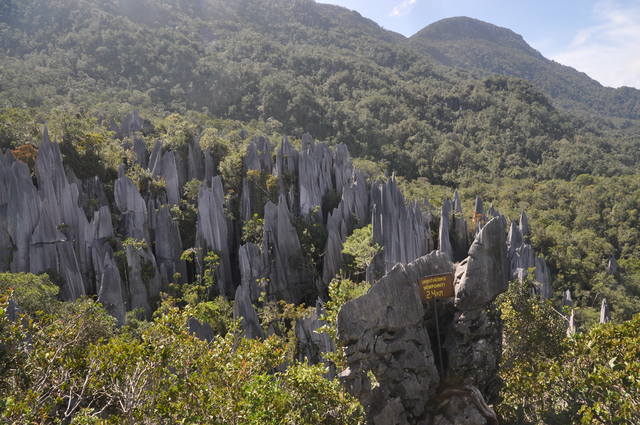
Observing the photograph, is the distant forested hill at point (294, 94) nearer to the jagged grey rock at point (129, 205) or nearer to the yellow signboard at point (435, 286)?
the jagged grey rock at point (129, 205)

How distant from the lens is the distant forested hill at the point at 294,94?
53.4m

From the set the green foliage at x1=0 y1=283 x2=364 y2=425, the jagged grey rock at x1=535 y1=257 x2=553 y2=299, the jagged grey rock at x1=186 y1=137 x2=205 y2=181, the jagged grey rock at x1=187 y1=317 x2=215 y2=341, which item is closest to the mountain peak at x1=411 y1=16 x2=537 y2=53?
the jagged grey rock at x1=535 y1=257 x2=553 y2=299

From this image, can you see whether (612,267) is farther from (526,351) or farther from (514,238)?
(526,351)

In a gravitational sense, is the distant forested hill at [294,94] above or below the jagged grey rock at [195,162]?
above

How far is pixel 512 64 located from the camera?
470ft

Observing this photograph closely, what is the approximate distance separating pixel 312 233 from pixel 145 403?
18517 mm

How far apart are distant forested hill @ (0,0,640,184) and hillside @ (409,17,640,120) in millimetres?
53305

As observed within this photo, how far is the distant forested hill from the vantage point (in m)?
53.4

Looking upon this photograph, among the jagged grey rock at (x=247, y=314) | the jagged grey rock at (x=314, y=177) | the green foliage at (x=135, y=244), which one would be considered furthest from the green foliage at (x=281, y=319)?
the jagged grey rock at (x=314, y=177)

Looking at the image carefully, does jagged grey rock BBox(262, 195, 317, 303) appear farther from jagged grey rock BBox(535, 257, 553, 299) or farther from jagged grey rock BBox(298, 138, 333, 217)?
jagged grey rock BBox(535, 257, 553, 299)

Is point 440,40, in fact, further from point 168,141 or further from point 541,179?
point 168,141

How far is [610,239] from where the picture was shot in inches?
1622

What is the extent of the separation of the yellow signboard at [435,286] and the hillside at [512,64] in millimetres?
125874

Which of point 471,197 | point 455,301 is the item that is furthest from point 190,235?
point 471,197
